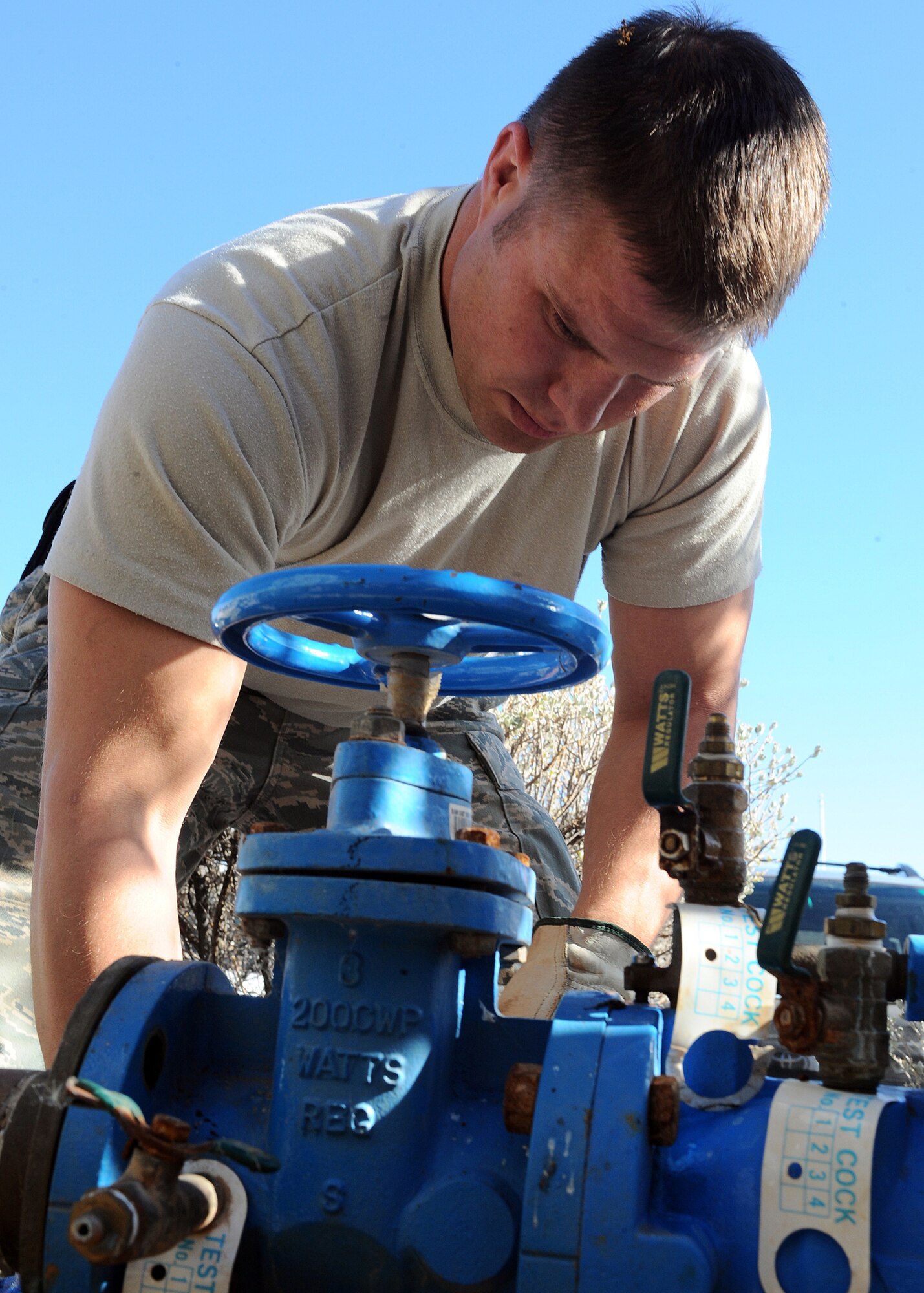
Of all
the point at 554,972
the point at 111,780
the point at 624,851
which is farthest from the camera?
the point at 624,851

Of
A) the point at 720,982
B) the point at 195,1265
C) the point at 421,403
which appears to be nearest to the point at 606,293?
the point at 421,403

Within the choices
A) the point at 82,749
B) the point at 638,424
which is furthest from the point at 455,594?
the point at 638,424

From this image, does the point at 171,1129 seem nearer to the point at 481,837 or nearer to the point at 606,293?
the point at 481,837

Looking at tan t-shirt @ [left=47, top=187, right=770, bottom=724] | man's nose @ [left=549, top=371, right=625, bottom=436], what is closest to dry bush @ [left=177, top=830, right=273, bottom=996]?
tan t-shirt @ [left=47, top=187, right=770, bottom=724]

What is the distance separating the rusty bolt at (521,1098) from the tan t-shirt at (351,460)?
91 centimetres

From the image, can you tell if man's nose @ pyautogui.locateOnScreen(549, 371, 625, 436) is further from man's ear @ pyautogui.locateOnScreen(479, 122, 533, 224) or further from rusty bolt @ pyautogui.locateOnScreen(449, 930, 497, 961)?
rusty bolt @ pyautogui.locateOnScreen(449, 930, 497, 961)

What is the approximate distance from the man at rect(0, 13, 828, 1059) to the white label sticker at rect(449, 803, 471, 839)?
36 cm

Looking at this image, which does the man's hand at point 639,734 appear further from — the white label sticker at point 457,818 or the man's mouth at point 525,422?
the white label sticker at point 457,818

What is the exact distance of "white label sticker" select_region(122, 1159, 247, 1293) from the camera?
0.85 metres

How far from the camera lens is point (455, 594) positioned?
0.94 m

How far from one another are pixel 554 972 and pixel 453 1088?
0.48 metres

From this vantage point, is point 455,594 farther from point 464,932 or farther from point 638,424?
point 638,424

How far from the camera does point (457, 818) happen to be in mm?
1046

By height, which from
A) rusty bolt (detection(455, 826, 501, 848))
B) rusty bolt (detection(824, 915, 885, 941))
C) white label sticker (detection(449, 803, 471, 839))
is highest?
white label sticker (detection(449, 803, 471, 839))
